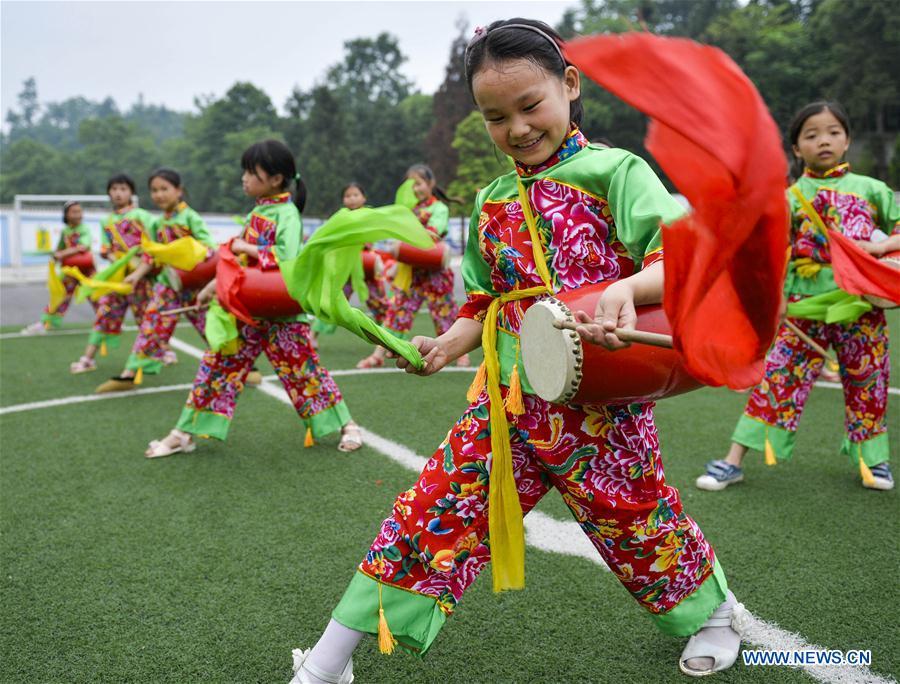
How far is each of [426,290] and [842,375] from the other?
4.32 metres

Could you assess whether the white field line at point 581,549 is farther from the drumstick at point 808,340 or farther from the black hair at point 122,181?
the black hair at point 122,181

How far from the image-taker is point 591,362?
5.56ft

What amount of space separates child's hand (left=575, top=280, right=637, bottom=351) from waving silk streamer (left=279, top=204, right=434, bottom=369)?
0.43 m

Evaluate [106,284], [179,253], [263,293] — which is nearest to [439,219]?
[179,253]

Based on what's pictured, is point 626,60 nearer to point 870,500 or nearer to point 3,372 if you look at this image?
point 870,500

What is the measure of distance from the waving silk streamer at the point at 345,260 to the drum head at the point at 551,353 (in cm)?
30

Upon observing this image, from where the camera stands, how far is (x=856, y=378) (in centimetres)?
384

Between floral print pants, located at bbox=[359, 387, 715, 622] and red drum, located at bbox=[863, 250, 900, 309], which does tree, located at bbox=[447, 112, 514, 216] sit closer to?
red drum, located at bbox=[863, 250, 900, 309]

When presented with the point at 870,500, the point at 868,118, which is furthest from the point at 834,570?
the point at 868,118

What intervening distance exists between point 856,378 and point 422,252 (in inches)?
167

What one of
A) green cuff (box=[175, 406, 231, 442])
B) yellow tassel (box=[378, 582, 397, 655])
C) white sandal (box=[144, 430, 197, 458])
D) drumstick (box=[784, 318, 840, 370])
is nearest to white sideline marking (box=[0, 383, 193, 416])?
white sandal (box=[144, 430, 197, 458])

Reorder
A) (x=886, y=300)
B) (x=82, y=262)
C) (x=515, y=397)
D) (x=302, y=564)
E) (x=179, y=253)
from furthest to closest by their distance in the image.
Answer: (x=82, y=262) < (x=179, y=253) < (x=886, y=300) < (x=302, y=564) < (x=515, y=397)

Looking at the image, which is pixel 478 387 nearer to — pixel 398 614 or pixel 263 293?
pixel 398 614

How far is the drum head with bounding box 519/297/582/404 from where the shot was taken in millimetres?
1670
